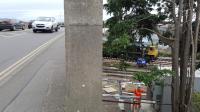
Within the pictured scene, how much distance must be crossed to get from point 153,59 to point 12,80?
10391mm

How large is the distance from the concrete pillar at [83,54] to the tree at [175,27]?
3.72m

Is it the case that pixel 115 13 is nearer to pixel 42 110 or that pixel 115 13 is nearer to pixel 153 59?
pixel 42 110

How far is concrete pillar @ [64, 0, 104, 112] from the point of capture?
4.61m

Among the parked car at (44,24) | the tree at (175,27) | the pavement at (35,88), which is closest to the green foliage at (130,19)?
the tree at (175,27)

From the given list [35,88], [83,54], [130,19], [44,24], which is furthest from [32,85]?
[44,24]

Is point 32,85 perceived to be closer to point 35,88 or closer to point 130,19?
point 35,88

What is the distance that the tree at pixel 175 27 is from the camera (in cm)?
868

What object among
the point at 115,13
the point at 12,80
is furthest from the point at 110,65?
the point at 115,13

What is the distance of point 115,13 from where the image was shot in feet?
30.5

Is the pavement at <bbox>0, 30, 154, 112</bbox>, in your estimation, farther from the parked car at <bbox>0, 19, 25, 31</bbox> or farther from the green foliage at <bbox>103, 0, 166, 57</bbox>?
the parked car at <bbox>0, 19, 25, 31</bbox>

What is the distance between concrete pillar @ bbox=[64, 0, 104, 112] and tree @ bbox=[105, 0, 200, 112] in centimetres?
372

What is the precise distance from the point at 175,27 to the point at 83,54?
4532mm

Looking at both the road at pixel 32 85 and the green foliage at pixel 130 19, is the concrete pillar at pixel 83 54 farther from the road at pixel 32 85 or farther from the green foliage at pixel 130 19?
the green foliage at pixel 130 19

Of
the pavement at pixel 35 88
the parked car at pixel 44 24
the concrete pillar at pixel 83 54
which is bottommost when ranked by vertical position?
the pavement at pixel 35 88
